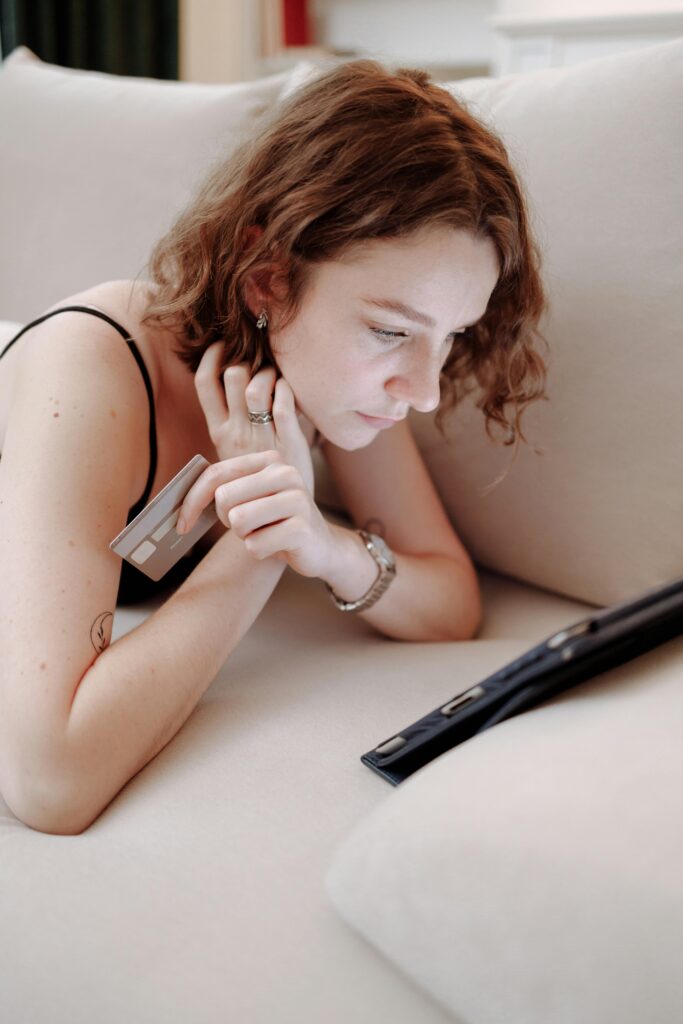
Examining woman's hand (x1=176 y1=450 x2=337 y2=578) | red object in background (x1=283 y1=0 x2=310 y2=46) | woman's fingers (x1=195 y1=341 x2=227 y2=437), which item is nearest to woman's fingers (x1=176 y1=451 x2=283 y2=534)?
woman's hand (x1=176 y1=450 x2=337 y2=578)

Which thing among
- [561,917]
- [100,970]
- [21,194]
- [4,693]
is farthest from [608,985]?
[21,194]

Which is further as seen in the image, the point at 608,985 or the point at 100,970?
the point at 100,970

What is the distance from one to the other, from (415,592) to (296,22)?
307 cm

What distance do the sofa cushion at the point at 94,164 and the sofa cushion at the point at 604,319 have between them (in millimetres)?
425

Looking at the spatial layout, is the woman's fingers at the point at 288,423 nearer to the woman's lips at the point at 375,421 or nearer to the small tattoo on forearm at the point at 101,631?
the woman's lips at the point at 375,421

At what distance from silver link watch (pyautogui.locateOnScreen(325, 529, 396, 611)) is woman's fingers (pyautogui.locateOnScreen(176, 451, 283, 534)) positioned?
0.77ft

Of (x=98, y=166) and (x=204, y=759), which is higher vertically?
(x=98, y=166)

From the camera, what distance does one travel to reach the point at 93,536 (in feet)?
3.00

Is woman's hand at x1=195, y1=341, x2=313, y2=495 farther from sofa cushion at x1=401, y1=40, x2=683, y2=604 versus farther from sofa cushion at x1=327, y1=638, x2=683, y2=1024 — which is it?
sofa cushion at x1=327, y1=638, x2=683, y2=1024

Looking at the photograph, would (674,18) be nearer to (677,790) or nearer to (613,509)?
(613,509)

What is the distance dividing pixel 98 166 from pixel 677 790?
1338 mm

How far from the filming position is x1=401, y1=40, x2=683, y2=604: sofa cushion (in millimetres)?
1053

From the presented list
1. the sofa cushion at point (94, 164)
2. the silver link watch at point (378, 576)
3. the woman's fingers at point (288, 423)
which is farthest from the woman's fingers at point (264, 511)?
the sofa cushion at point (94, 164)

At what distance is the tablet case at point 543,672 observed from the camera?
65 centimetres
